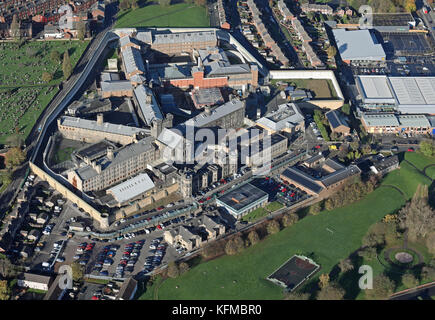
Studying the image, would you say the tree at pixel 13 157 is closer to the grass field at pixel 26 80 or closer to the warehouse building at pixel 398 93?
the grass field at pixel 26 80

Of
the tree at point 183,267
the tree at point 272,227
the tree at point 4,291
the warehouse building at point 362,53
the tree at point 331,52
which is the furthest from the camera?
the warehouse building at point 362,53

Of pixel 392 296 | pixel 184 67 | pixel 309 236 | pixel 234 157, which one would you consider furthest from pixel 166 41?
pixel 392 296

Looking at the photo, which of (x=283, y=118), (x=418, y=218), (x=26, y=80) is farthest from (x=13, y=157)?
(x=418, y=218)

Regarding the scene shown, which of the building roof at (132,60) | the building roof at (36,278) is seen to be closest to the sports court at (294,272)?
the building roof at (36,278)

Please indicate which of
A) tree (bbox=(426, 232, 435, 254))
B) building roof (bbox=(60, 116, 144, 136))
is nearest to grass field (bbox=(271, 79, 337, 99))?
building roof (bbox=(60, 116, 144, 136))

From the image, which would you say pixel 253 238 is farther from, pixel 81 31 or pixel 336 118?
pixel 81 31

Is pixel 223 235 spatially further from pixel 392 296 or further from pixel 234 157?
pixel 392 296
